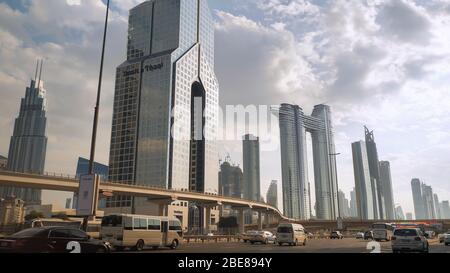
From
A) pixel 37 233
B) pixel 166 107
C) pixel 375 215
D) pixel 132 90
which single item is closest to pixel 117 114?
pixel 132 90

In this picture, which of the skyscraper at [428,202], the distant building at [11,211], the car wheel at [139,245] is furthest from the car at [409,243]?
the skyscraper at [428,202]

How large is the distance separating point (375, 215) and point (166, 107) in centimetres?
11983

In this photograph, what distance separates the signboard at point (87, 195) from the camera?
2015 centimetres

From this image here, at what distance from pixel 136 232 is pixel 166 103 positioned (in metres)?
131

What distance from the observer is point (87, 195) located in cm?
2030

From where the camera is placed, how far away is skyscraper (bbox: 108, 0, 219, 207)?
509 ft

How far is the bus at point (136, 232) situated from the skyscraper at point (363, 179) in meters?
109

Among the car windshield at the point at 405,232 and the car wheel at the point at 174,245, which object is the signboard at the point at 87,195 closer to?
the car wheel at the point at 174,245

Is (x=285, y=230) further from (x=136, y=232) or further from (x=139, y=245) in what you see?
(x=136, y=232)

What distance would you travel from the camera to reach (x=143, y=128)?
16175 centimetres

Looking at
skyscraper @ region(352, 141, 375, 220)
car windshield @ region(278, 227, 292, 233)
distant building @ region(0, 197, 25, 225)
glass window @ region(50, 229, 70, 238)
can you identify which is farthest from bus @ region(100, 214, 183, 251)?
distant building @ region(0, 197, 25, 225)

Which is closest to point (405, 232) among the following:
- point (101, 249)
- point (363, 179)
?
point (101, 249)

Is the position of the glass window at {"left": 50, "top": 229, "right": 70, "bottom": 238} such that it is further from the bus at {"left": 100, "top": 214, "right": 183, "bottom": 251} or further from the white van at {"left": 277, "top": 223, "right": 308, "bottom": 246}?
the white van at {"left": 277, "top": 223, "right": 308, "bottom": 246}

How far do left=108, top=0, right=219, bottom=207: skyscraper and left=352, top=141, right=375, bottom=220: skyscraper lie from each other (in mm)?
66321
